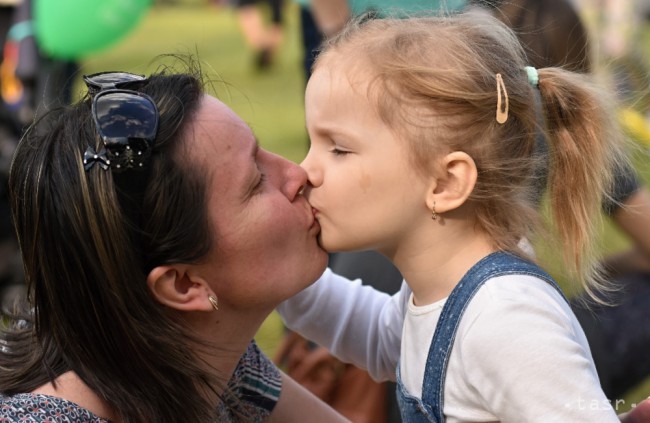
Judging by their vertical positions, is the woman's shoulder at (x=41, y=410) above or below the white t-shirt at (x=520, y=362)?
below

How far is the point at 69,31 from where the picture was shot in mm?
5141

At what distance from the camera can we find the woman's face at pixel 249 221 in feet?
5.63

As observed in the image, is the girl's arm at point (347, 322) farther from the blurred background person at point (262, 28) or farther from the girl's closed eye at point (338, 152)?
the blurred background person at point (262, 28)

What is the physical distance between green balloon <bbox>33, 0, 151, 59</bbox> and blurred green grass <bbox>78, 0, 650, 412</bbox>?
0.34 meters

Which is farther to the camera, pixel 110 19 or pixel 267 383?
pixel 110 19

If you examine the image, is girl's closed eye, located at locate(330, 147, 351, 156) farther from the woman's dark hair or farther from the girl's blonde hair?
the woman's dark hair

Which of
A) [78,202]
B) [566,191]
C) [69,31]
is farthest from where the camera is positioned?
[69,31]

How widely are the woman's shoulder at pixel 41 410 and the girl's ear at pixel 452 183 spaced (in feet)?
2.28

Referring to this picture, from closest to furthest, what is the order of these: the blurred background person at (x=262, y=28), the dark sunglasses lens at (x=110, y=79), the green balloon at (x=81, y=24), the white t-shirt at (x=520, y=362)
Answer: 1. the white t-shirt at (x=520, y=362)
2. the dark sunglasses lens at (x=110, y=79)
3. the green balloon at (x=81, y=24)
4. the blurred background person at (x=262, y=28)

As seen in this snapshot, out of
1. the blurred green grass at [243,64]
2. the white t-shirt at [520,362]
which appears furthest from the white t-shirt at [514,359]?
the blurred green grass at [243,64]

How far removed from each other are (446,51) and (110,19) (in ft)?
12.2

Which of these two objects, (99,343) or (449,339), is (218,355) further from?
(449,339)

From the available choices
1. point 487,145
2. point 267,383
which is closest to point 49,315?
point 267,383

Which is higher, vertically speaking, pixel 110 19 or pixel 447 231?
pixel 447 231
